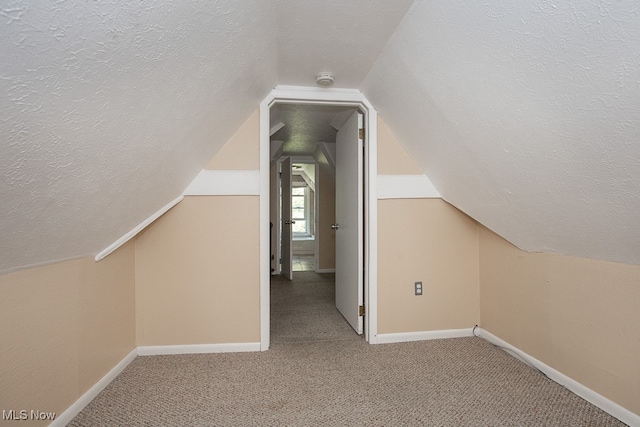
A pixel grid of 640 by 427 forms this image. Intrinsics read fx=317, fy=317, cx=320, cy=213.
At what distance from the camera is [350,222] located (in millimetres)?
2768

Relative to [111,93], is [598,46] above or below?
above

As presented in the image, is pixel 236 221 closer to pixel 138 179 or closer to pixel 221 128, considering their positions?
pixel 221 128

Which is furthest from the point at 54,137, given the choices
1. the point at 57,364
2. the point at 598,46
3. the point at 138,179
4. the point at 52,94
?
the point at 598,46

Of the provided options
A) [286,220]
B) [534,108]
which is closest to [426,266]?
[534,108]

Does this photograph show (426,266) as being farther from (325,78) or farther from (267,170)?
(325,78)

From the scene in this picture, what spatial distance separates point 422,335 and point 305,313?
1196 millimetres

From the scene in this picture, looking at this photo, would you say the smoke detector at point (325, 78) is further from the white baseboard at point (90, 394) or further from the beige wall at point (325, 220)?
the beige wall at point (325, 220)

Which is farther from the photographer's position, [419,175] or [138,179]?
[419,175]

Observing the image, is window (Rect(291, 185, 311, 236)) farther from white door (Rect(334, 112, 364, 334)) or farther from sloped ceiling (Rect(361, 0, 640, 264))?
sloped ceiling (Rect(361, 0, 640, 264))

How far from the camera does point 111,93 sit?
0.97 m

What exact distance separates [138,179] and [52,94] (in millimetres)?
733

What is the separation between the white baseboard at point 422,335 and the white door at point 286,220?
267 cm

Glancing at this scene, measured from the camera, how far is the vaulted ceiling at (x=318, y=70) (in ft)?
2.71

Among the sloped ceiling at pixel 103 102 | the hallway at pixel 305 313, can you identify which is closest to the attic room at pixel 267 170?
the sloped ceiling at pixel 103 102
